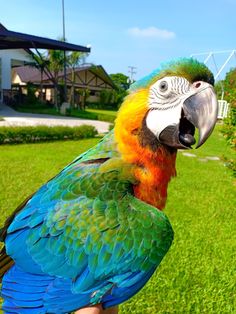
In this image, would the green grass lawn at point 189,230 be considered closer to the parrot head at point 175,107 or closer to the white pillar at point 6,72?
the parrot head at point 175,107

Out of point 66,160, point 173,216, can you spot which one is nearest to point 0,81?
point 66,160

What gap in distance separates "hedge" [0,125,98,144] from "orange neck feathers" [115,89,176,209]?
31.1ft

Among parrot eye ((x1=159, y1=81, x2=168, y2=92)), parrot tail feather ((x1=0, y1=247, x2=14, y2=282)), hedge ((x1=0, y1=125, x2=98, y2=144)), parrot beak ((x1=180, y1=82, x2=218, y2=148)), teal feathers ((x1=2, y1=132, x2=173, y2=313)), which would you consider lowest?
hedge ((x1=0, y1=125, x2=98, y2=144))

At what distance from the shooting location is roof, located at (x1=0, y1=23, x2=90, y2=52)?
17.9 metres

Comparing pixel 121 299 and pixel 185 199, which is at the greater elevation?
pixel 121 299

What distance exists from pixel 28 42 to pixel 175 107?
20.8 meters

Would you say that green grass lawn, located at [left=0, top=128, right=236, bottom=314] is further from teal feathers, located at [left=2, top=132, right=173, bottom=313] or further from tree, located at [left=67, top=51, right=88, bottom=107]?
tree, located at [left=67, top=51, right=88, bottom=107]

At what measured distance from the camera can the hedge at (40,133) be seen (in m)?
10.5

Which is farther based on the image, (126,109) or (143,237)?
(126,109)

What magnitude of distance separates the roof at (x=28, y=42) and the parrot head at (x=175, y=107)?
1804 centimetres

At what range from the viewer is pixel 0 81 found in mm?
25844

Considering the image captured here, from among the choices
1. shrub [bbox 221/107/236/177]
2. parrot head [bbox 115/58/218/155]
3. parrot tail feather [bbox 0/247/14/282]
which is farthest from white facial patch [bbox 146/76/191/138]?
shrub [bbox 221/107/236/177]

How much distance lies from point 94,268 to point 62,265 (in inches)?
6.1

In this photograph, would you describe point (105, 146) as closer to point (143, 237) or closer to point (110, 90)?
point (143, 237)
